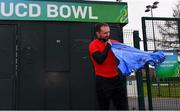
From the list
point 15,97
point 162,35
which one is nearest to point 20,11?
point 15,97

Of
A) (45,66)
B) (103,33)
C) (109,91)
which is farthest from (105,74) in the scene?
(45,66)

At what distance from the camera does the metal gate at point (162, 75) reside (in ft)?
31.5

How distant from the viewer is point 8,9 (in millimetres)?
9508

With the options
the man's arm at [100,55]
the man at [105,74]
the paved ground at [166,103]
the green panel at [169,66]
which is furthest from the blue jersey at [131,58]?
the paved ground at [166,103]

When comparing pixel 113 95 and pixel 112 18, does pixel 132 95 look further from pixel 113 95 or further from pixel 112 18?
pixel 113 95

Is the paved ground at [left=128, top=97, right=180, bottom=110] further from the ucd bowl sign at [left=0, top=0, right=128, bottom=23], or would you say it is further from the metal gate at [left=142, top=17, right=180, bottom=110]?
the ucd bowl sign at [left=0, top=0, right=128, bottom=23]

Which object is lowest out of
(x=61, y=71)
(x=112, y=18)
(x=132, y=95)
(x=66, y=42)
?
(x=132, y=95)

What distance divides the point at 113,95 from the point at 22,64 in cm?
370

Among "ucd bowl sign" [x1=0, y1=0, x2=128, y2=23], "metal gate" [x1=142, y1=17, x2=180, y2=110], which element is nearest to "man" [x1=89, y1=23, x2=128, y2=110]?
"metal gate" [x1=142, y1=17, x2=180, y2=110]

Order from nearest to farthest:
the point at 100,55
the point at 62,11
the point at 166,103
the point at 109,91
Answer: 1. the point at 100,55
2. the point at 109,91
3. the point at 166,103
4. the point at 62,11

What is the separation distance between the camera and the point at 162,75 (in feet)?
31.5

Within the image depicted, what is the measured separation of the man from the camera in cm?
631

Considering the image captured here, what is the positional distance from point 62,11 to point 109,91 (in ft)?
13.3

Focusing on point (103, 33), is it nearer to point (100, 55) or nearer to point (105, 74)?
point (100, 55)
